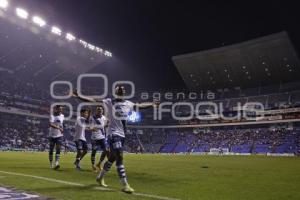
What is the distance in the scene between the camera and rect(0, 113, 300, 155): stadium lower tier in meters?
A: 66.9

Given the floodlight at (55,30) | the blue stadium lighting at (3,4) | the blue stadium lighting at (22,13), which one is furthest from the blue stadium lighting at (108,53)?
the blue stadium lighting at (3,4)

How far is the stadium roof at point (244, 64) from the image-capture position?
64.6 metres

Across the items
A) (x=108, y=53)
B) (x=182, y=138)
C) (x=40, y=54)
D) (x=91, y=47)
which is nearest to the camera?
(x=40, y=54)

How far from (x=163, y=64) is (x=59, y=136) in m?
61.3

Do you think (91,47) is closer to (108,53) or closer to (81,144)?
(108,53)

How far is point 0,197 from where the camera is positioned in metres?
7.03

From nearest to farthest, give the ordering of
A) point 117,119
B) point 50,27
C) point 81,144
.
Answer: point 117,119 < point 81,144 < point 50,27

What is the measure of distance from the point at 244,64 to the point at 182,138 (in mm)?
26593

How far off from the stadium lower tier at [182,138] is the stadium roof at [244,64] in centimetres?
1093

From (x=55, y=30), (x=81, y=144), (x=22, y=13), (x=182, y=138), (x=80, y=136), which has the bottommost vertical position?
(x=81, y=144)

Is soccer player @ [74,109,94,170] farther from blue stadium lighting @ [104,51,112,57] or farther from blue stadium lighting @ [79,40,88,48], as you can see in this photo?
blue stadium lighting @ [104,51,112,57]

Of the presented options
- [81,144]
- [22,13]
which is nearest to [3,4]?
Answer: [22,13]

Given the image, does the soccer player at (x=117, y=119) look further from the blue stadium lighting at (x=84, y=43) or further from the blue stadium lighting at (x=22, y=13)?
the blue stadium lighting at (x=84, y=43)

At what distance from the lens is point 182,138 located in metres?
90.0
